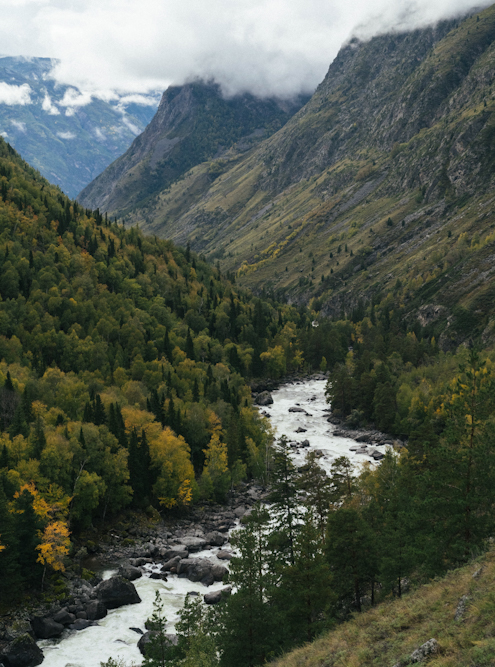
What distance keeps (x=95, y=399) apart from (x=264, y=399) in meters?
67.8

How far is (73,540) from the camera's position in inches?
3049

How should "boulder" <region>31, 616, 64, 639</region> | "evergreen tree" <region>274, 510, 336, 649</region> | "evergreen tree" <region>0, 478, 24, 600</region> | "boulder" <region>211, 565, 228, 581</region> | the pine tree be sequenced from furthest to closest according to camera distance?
1. "boulder" <region>211, 565, 228, 581</region>
2. "evergreen tree" <region>0, 478, 24, 600</region>
3. "boulder" <region>31, 616, 64, 639</region>
4. the pine tree
5. "evergreen tree" <region>274, 510, 336, 649</region>

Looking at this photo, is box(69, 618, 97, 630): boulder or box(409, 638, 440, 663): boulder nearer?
box(409, 638, 440, 663): boulder

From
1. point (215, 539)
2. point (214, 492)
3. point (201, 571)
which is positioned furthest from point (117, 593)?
point (214, 492)

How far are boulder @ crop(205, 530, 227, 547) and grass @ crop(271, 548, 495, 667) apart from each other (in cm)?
4397

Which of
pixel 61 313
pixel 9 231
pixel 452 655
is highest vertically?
pixel 9 231

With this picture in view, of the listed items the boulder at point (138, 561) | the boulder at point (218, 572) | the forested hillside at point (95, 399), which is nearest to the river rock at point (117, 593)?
the forested hillside at point (95, 399)

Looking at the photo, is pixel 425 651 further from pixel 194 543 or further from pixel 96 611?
pixel 194 543

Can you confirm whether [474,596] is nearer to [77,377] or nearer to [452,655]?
[452,655]

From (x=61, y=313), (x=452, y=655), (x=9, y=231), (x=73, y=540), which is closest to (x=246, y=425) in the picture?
(x=73, y=540)

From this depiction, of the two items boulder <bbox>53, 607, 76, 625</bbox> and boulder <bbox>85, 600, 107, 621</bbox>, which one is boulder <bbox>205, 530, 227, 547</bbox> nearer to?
boulder <bbox>85, 600, 107, 621</bbox>

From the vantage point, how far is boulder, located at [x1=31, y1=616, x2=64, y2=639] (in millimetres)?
56969

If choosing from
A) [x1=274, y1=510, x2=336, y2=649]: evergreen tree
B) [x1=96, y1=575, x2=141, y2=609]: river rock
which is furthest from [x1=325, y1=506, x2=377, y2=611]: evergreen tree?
[x1=96, y1=575, x2=141, y2=609]: river rock

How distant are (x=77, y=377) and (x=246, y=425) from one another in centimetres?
4171
